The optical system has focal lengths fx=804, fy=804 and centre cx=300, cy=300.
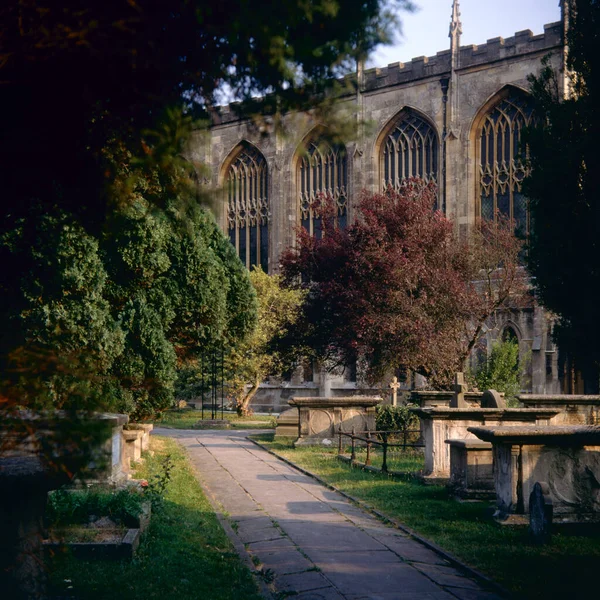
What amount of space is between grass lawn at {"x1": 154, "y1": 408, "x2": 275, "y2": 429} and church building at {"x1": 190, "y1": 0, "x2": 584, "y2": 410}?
13.3 feet

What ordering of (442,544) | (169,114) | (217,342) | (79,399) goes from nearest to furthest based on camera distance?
(79,399) < (169,114) < (442,544) < (217,342)

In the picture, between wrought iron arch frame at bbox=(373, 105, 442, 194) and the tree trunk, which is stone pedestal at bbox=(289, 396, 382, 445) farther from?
wrought iron arch frame at bbox=(373, 105, 442, 194)

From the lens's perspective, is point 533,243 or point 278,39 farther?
point 533,243

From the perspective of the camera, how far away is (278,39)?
11.3ft

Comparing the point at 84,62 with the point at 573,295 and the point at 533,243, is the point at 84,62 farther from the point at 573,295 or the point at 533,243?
the point at 533,243

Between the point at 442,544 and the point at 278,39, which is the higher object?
the point at 278,39

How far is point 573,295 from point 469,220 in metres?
30.0

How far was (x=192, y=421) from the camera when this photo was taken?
3338 centimetres

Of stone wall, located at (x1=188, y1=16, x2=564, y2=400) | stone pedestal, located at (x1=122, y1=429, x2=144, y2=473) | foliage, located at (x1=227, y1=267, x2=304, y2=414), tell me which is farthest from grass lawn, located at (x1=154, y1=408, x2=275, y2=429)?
stone pedestal, located at (x1=122, y1=429, x2=144, y2=473)

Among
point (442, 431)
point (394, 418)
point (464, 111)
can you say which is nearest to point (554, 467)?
point (442, 431)

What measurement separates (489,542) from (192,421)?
85.1ft

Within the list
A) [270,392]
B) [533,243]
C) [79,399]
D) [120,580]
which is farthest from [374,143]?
[79,399]

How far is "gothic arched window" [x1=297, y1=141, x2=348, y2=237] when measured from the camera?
1670 inches

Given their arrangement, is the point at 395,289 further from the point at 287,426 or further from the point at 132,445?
the point at 132,445
